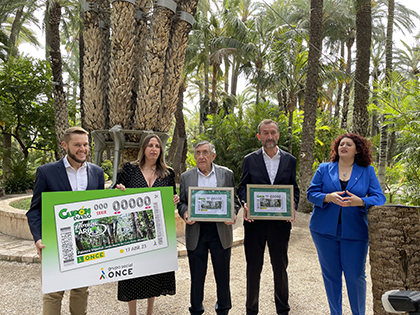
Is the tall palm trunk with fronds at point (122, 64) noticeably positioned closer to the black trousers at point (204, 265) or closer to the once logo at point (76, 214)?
the once logo at point (76, 214)

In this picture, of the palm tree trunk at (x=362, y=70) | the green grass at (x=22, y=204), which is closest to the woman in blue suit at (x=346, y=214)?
the palm tree trunk at (x=362, y=70)

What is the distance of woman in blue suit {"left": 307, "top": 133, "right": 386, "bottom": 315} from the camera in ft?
9.53

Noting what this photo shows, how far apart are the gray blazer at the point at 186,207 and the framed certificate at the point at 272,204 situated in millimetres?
215

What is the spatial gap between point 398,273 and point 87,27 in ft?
22.5

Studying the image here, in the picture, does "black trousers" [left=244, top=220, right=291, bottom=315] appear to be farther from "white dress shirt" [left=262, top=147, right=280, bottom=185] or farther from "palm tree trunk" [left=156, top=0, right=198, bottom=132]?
"palm tree trunk" [left=156, top=0, right=198, bottom=132]

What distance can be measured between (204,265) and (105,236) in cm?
100

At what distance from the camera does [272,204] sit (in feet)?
10.0

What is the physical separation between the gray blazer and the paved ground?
3.47 feet

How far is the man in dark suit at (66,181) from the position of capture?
2.67 m

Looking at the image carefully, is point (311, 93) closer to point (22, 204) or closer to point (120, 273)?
point (120, 273)

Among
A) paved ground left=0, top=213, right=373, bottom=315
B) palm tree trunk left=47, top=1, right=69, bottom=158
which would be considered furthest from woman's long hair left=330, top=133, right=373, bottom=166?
palm tree trunk left=47, top=1, right=69, bottom=158

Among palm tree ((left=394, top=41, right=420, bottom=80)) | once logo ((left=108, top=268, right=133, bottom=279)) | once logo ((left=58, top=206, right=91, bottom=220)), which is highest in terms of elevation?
palm tree ((left=394, top=41, right=420, bottom=80))

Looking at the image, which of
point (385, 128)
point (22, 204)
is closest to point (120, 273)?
point (22, 204)

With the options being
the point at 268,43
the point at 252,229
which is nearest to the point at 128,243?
the point at 252,229
